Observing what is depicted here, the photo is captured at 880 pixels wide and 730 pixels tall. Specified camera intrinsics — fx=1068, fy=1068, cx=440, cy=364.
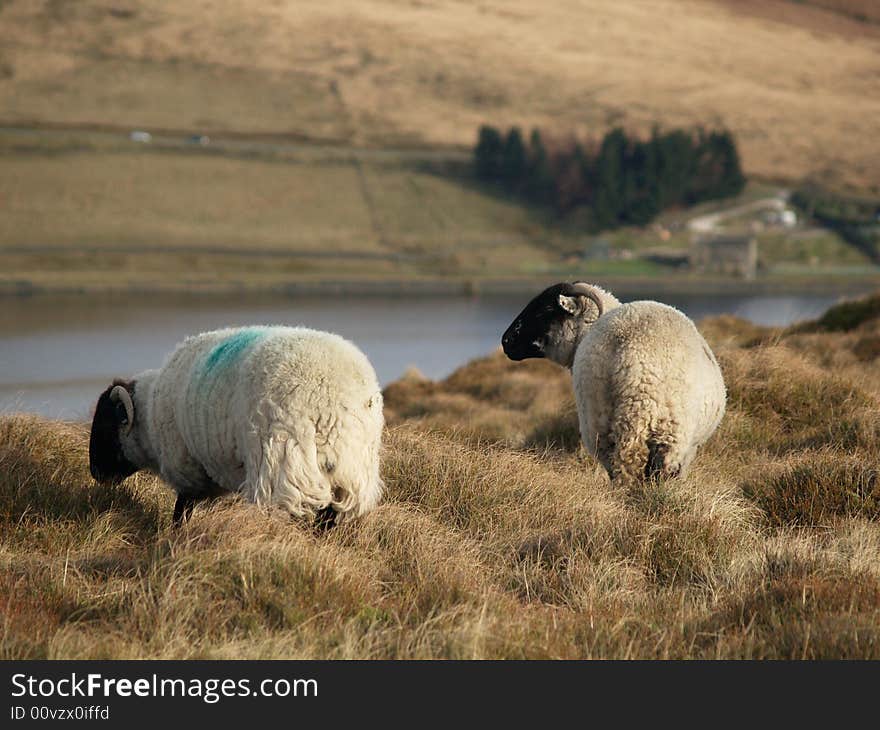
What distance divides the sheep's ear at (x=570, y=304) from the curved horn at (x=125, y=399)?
417cm

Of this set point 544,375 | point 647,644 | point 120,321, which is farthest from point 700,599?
point 120,321

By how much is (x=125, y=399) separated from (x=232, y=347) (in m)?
1.48

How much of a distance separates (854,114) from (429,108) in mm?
75536

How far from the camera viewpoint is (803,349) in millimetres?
15625

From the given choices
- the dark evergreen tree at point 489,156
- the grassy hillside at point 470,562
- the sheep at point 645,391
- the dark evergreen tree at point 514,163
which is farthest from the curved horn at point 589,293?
the dark evergreen tree at point 489,156

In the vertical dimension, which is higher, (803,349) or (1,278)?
(803,349)

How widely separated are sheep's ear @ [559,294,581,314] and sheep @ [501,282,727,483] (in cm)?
135

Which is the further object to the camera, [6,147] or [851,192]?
[851,192]

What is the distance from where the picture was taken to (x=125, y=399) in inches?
324

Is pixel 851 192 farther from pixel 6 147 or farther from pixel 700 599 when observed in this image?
pixel 700 599

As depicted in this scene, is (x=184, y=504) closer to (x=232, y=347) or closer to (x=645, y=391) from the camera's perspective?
(x=232, y=347)

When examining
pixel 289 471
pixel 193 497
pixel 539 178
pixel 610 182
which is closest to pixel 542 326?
pixel 193 497

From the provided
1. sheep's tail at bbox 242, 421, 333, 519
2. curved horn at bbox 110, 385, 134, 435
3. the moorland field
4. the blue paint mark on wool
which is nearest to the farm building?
the moorland field

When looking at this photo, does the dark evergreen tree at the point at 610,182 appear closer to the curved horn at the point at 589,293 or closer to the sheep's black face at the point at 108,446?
the curved horn at the point at 589,293
